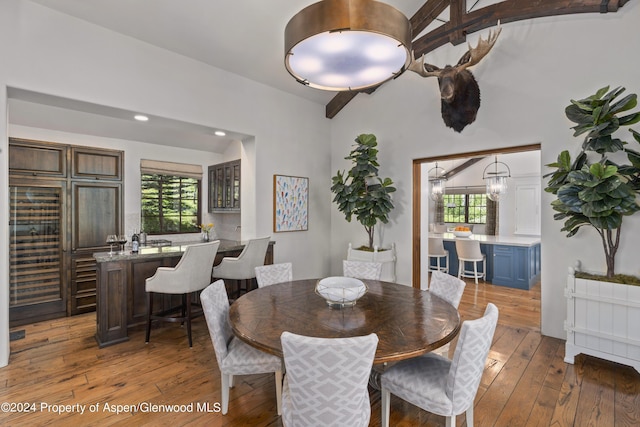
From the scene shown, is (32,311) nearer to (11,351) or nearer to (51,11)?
(11,351)

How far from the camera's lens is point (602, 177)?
242cm

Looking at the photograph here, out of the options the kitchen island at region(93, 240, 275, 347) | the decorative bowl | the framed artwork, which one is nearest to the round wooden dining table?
the decorative bowl

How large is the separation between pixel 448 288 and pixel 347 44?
1906mm

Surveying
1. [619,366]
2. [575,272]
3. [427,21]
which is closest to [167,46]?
[427,21]

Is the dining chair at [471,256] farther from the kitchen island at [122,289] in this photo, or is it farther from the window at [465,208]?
the kitchen island at [122,289]

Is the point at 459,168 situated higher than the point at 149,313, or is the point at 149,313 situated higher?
the point at 459,168

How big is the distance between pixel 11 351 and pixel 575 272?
5.50 metres

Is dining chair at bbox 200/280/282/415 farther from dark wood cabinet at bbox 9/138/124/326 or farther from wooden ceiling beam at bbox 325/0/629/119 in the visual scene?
wooden ceiling beam at bbox 325/0/629/119

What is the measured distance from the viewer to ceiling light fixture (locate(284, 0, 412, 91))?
151cm

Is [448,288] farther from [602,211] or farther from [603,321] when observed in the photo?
[603,321]

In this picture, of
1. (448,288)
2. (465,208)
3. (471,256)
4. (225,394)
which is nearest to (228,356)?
(225,394)

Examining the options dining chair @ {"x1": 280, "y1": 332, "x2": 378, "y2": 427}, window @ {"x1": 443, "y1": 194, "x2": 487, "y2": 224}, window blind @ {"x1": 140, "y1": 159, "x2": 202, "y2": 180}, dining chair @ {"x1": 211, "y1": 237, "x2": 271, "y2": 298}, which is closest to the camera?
dining chair @ {"x1": 280, "y1": 332, "x2": 378, "y2": 427}

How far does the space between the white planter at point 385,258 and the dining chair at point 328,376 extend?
3.18m

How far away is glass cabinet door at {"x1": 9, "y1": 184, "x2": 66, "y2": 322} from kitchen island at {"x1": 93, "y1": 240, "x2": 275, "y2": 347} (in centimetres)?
125
